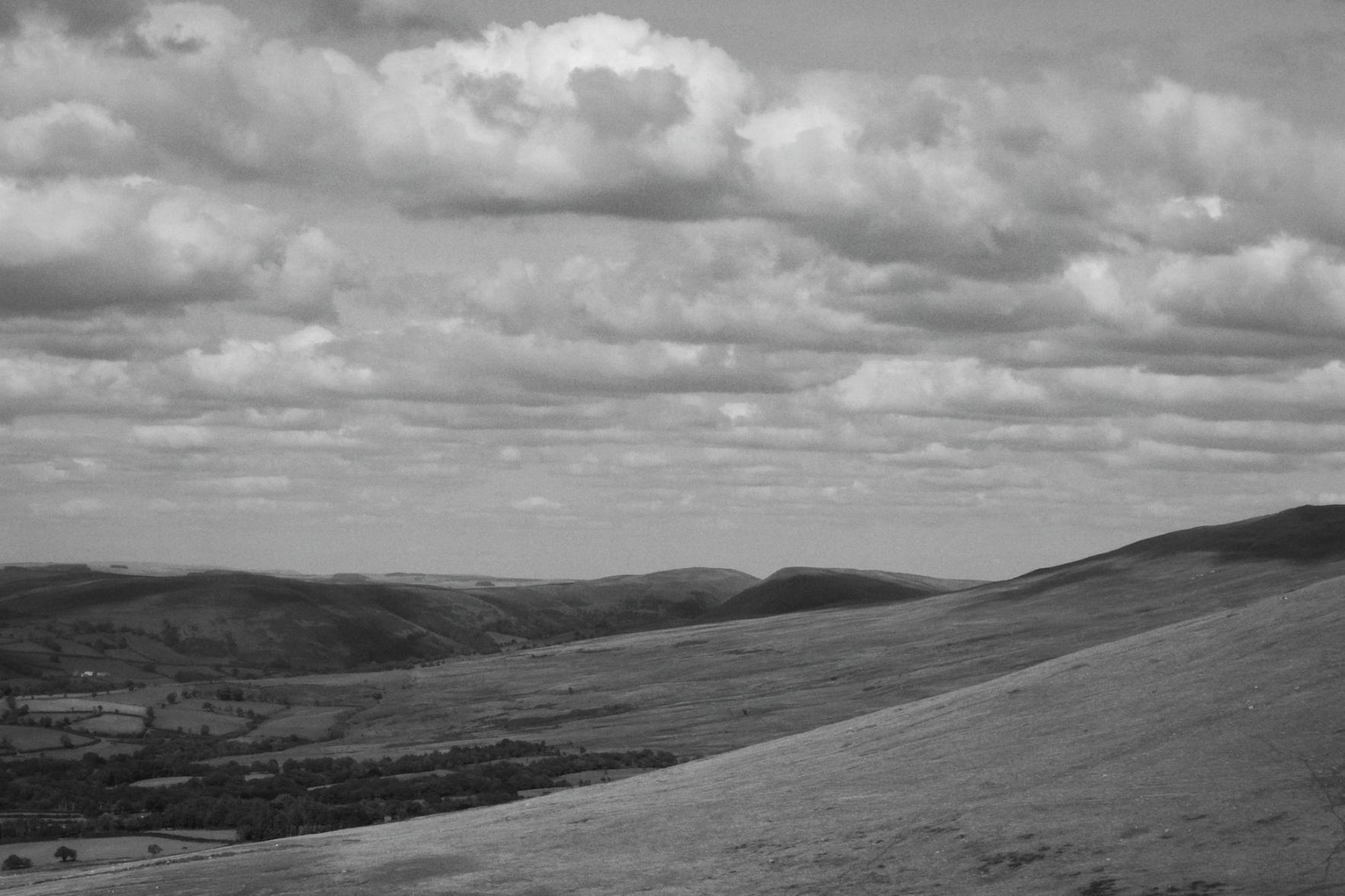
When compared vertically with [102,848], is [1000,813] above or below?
above

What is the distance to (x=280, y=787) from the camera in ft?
384

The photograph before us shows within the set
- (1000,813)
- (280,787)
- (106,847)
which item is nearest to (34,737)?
(280,787)

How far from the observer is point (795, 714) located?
154375 mm

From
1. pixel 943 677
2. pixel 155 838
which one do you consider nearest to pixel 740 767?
pixel 155 838

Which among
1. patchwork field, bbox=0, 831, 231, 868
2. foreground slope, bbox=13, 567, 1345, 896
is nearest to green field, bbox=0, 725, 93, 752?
patchwork field, bbox=0, 831, 231, 868

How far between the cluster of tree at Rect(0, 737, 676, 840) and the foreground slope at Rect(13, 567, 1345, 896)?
25784 millimetres

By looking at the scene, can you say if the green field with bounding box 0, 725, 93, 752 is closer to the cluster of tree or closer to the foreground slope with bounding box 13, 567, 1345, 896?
the cluster of tree

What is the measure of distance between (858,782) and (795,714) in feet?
320

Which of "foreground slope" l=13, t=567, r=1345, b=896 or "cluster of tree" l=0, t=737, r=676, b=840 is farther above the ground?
"foreground slope" l=13, t=567, r=1345, b=896

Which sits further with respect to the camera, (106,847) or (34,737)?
(34,737)

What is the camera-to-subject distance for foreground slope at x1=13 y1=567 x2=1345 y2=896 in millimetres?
38125

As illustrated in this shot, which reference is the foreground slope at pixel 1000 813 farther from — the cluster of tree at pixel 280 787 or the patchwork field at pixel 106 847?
the cluster of tree at pixel 280 787

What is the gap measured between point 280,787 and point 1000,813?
83291 millimetres

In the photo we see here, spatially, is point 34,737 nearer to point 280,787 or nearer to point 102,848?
point 280,787
